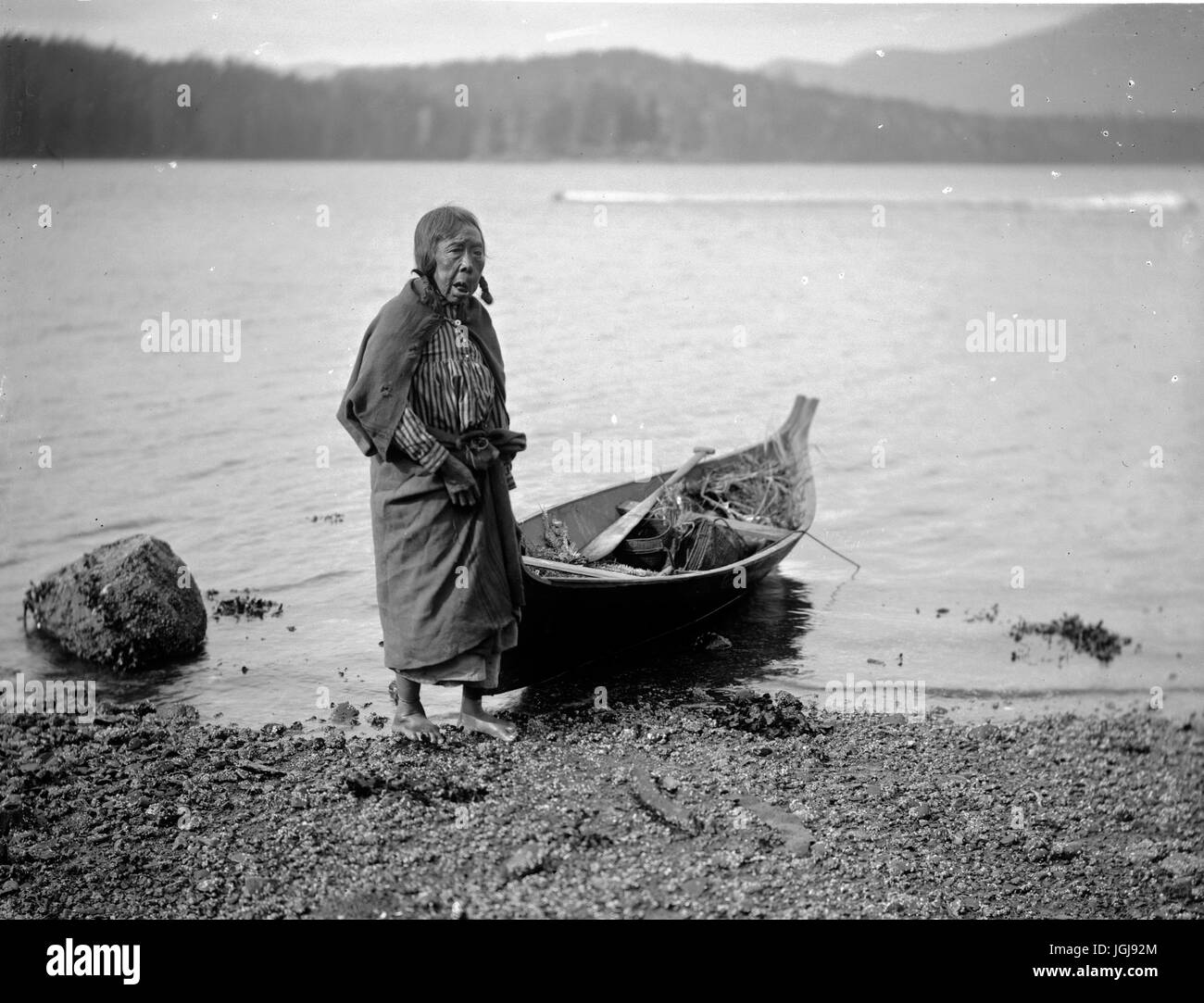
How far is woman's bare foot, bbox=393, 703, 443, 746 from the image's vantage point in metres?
6.57

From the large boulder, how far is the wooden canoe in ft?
8.09

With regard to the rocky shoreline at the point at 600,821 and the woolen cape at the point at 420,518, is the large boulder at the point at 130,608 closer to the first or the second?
the rocky shoreline at the point at 600,821

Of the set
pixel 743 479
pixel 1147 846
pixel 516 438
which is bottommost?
pixel 1147 846

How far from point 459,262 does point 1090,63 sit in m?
6.07

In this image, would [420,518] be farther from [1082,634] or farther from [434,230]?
[1082,634]

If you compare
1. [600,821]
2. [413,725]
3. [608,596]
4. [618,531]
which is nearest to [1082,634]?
[618,531]

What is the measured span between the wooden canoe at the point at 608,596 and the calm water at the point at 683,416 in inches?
15.8

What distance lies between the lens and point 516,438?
6262 millimetres

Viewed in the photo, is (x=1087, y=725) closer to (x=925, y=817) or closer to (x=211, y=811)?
Result: (x=925, y=817)

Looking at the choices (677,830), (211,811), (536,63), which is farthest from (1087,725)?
(536,63)

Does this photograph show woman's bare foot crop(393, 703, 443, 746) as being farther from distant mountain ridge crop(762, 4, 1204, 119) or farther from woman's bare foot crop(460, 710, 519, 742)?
distant mountain ridge crop(762, 4, 1204, 119)
